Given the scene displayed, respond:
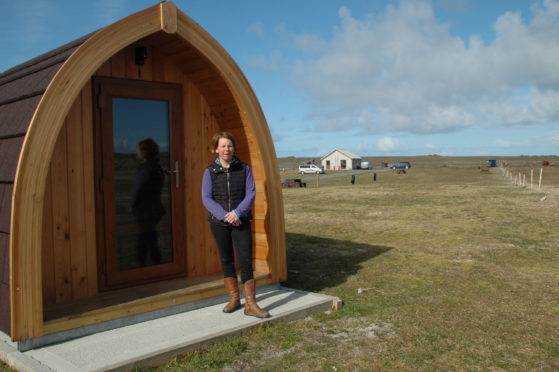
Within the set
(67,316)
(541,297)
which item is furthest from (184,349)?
(541,297)

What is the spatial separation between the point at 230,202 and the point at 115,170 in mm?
1410

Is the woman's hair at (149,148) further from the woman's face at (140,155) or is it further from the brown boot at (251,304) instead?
the brown boot at (251,304)

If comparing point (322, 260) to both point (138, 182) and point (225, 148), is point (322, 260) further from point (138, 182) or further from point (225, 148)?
point (225, 148)

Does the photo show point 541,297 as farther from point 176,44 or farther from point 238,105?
point 176,44

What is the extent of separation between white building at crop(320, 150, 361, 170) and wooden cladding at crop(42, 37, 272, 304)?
89695 mm

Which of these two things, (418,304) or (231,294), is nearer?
(231,294)

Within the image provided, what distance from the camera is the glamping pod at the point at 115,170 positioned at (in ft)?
13.6

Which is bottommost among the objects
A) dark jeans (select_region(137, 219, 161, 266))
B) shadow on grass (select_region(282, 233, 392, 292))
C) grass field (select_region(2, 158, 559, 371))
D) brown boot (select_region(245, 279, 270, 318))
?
shadow on grass (select_region(282, 233, 392, 292))

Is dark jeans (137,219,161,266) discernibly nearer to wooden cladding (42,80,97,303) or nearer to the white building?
wooden cladding (42,80,97,303)

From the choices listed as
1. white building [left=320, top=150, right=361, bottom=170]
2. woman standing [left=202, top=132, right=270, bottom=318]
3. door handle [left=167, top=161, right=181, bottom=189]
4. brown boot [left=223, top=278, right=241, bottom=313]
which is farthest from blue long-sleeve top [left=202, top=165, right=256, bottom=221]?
white building [left=320, top=150, right=361, bottom=170]

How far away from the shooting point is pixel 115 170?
541cm

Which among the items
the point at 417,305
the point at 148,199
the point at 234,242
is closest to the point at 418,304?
the point at 417,305

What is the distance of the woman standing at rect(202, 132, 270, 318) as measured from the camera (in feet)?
16.3

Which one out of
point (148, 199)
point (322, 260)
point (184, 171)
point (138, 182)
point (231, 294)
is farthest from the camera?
point (322, 260)
